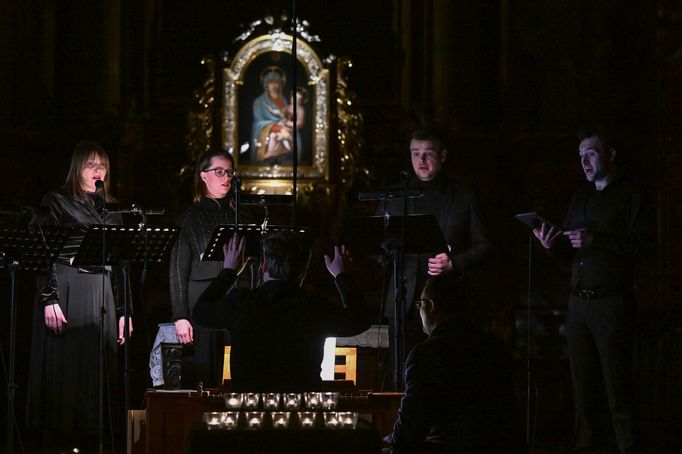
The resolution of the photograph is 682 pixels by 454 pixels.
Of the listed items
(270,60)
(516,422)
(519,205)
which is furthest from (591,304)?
(270,60)

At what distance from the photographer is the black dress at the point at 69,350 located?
575 cm

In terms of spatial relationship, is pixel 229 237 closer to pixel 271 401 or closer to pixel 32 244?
pixel 32 244

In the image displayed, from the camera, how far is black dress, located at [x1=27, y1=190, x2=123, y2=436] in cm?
575

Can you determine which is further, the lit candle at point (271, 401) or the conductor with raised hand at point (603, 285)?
the conductor with raised hand at point (603, 285)

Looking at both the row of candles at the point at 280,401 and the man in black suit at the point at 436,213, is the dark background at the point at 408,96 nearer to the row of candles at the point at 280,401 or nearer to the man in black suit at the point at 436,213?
the man in black suit at the point at 436,213

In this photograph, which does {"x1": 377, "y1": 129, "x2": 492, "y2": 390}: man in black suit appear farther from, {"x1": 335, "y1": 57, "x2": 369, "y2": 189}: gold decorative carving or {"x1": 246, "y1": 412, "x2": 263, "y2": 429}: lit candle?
{"x1": 335, "y1": 57, "x2": 369, "y2": 189}: gold decorative carving

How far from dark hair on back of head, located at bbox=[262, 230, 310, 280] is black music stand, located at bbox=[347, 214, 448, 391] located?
4.29 ft

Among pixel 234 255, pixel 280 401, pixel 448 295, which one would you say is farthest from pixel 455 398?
pixel 234 255

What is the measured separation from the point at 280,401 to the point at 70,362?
7.66 ft

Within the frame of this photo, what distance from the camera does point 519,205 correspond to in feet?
29.1

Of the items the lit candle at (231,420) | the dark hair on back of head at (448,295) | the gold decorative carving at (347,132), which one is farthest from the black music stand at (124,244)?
the gold decorative carving at (347,132)

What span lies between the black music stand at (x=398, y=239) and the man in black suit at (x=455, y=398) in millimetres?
1698

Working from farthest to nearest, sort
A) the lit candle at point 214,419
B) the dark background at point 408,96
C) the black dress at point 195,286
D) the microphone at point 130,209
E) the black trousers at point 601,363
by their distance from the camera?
the dark background at point 408,96, the black dress at point 195,286, the black trousers at point 601,363, the microphone at point 130,209, the lit candle at point 214,419

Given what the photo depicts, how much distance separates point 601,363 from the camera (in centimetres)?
574
